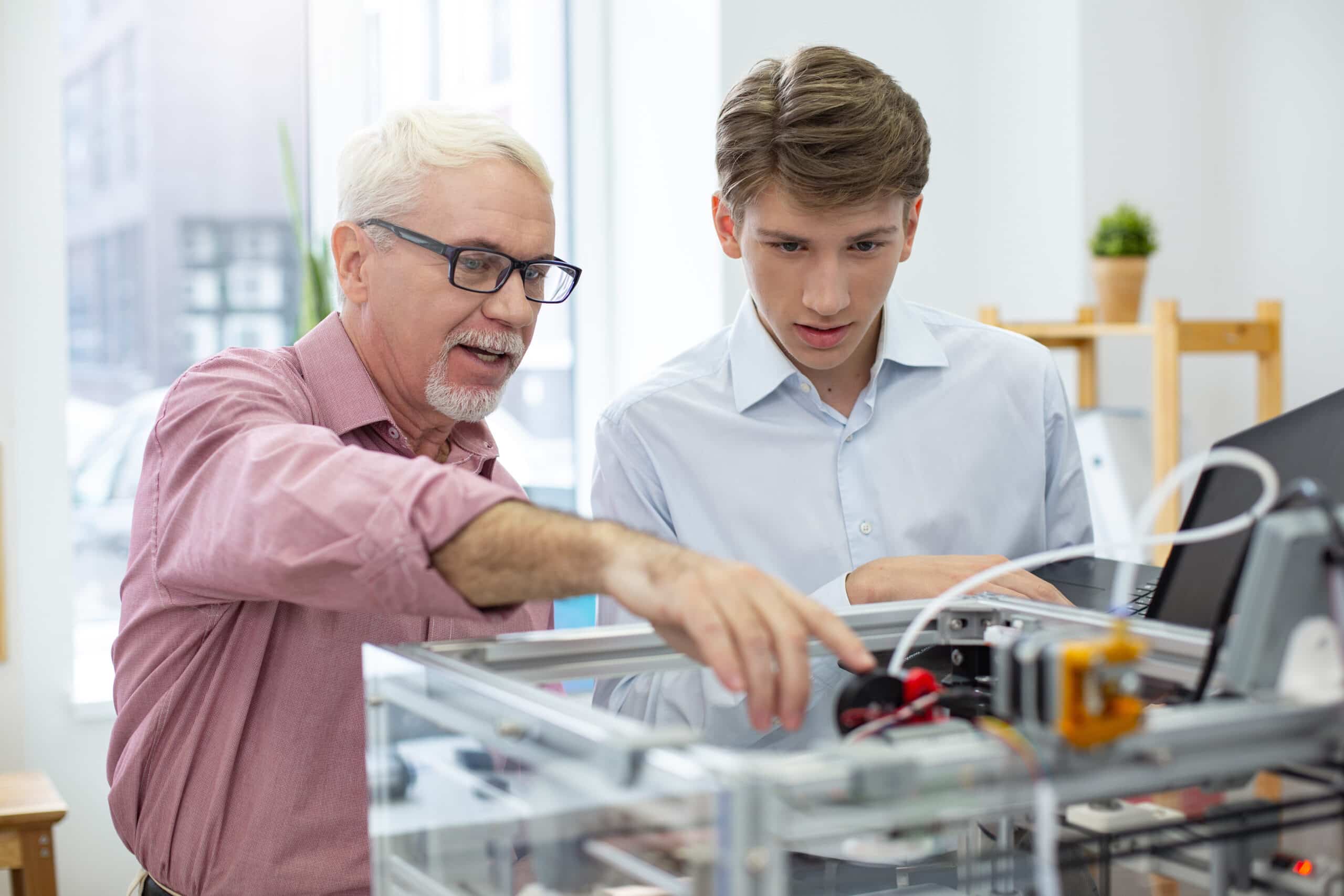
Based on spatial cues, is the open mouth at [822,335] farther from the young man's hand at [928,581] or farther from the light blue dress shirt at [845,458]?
the young man's hand at [928,581]

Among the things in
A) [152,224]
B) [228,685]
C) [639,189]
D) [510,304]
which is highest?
[639,189]

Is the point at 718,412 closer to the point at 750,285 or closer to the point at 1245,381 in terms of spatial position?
the point at 750,285

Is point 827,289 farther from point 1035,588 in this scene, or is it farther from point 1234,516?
point 1234,516

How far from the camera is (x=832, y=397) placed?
1.52m

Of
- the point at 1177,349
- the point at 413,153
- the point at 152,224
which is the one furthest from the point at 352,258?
the point at 152,224

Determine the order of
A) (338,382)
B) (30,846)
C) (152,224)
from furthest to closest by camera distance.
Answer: (152,224) → (30,846) → (338,382)

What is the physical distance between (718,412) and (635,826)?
890 millimetres

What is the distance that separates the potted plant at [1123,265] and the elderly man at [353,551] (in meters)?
1.48

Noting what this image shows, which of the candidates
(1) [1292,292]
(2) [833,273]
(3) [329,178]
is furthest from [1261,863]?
(3) [329,178]

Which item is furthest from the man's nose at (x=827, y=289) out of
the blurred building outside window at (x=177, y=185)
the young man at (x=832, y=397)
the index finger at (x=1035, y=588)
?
the blurred building outside window at (x=177, y=185)

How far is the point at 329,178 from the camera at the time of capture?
3.15 metres

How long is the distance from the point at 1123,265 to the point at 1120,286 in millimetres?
40

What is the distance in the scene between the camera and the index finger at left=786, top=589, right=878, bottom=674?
73cm

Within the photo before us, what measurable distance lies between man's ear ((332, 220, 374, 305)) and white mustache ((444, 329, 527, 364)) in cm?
11
